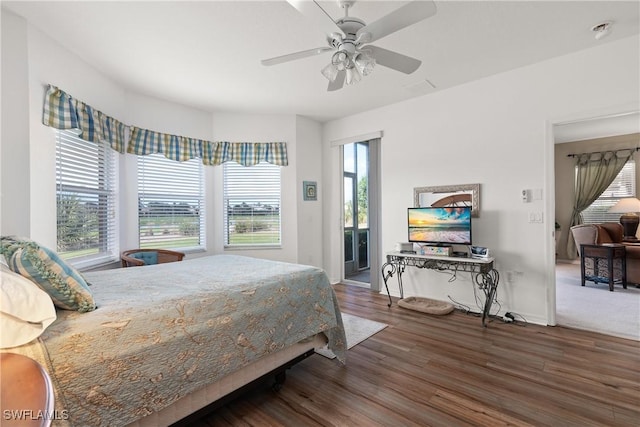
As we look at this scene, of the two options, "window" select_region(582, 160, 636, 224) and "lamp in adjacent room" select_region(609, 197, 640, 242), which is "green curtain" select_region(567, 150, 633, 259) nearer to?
"window" select_region(582, 160, 636, 224)

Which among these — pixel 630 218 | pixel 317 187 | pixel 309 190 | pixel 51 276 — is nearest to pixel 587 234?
pixel 630 218

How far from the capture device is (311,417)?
1704mm

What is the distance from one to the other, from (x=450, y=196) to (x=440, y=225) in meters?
0.44

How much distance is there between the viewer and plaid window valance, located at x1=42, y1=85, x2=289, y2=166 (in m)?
2.56

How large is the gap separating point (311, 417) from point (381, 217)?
3035mm

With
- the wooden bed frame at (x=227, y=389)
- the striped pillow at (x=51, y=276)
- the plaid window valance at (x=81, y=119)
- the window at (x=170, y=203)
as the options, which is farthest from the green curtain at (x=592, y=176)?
the plaid window valance at (x=81, y=119)

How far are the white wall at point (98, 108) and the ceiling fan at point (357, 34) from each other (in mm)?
1956

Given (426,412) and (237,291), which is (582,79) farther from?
(237,291)

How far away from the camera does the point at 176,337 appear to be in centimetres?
135

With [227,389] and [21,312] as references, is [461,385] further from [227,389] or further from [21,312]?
[21,312]

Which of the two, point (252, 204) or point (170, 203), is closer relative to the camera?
point (170, 203)

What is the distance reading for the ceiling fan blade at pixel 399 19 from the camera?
1542mm

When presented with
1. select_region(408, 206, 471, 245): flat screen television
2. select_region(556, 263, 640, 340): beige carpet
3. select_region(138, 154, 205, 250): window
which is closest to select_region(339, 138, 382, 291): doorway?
select_region(408, 206, 471, 245): flat screen television

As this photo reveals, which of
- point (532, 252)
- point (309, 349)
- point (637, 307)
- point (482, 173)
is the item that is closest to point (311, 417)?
point (309, 349)
